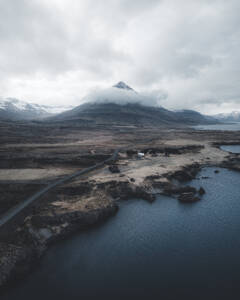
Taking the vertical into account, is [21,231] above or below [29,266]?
above

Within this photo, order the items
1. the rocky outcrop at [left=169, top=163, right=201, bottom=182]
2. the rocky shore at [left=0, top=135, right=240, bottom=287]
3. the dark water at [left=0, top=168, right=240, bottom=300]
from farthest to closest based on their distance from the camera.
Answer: the rocky outcrop at [left=169, top=163, right=201, bottom=182]
the rocky shore at [left=0, top=135, right=240, bottom=287]
the dark water at [left=0, top=168, right=240, bottom=300]

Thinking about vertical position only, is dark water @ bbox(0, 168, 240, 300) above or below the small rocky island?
below

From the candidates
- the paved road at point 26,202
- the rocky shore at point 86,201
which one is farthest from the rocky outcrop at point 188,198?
the paved road at point 26,202

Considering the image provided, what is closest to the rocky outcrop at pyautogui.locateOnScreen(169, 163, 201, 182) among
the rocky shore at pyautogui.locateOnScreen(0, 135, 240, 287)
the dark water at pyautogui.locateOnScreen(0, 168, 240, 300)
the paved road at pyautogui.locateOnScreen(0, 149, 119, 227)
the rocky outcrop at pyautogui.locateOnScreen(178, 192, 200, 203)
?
the rocky shore at pyautogui.locateOnScreen(0, 135, 240, 287)

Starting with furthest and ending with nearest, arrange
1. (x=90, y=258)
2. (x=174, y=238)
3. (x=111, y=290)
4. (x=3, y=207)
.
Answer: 1. (x=3, y=207)
2. (x=174, y=238)
3. (x=90, y=258)
4. (x=111, y=290)

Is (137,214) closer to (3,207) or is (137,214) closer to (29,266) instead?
(29,266)

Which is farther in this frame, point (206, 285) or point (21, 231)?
point (21, 231)

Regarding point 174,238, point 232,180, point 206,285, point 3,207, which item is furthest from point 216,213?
point 3,207

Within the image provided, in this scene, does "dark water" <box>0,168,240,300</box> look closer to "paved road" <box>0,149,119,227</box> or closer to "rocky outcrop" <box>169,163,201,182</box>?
"paved road" <box>0,149,119,227</box>
